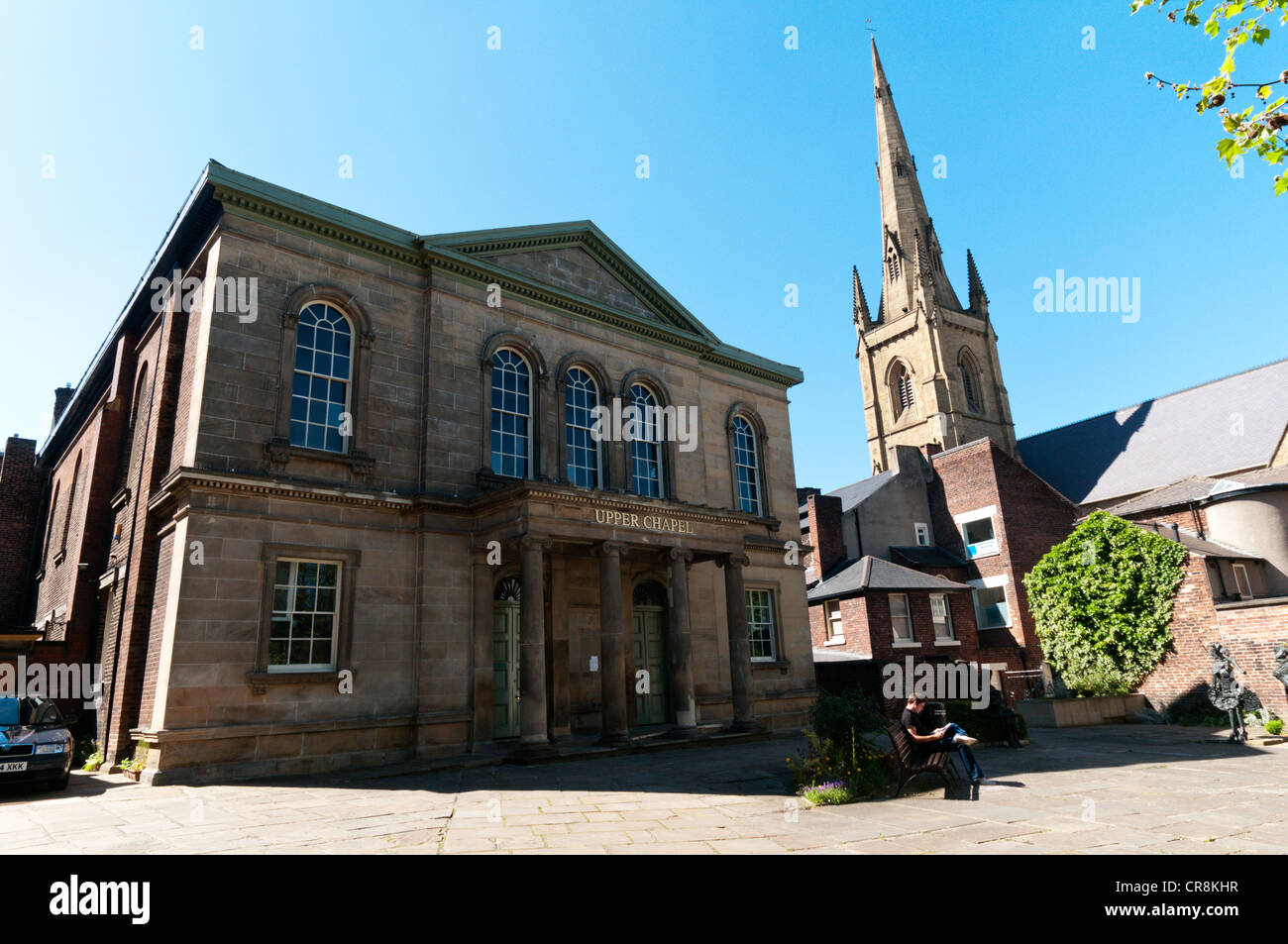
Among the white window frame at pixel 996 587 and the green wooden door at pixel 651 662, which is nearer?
the green wooden door at pixel 651 662

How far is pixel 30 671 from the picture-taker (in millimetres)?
16562

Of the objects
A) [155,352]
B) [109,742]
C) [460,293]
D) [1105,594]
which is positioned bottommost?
[109,742]

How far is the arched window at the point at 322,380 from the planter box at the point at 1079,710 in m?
19.9

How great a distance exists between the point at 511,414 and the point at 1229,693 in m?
18.2

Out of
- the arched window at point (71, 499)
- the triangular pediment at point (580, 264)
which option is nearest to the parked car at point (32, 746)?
the arched window at point (71, 499)

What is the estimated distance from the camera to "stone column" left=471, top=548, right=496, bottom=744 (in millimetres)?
15070

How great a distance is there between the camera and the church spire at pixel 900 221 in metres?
64.2

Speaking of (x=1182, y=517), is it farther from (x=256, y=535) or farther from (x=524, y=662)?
(x=256, y=535)

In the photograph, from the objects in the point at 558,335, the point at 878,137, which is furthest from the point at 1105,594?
the point at 878,137

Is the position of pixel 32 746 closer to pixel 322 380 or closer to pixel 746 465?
pixel 322 380

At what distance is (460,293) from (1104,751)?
1700 cm

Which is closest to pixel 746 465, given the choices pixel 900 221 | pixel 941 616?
pixel 941 616

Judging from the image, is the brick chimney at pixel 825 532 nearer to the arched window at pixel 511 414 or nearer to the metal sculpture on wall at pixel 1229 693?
the metal sculpture on wall at pixel 1229 693

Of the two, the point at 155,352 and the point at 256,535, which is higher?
the point at 155,352
